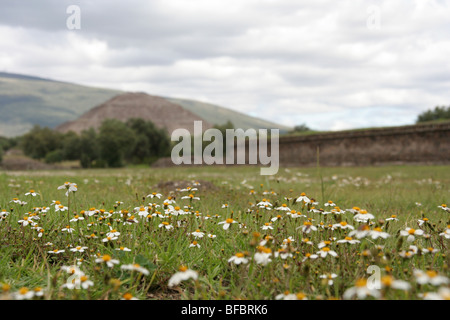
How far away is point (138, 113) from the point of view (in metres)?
150

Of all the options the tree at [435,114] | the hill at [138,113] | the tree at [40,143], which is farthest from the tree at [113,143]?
the hill at [138,113]

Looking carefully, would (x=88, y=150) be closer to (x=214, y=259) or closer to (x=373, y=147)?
(x=373, y=147)

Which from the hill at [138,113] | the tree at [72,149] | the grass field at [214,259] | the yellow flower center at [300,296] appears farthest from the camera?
the hill at [138,113]

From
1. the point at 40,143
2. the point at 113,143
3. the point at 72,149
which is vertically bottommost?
the point at 72,149

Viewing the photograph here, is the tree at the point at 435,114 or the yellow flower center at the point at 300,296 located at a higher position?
the tree at the point at 435,114

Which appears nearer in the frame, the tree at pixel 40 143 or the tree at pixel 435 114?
the tree at pixel 435 114

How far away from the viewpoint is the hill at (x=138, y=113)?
Result: 140 meters

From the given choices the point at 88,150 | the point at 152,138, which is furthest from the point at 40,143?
the point at 152,138

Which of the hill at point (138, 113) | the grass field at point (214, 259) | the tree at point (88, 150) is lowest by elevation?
the grass field at point (214, 259)

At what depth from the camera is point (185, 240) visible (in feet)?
12.3

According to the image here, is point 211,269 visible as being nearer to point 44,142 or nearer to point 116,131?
point 116,131

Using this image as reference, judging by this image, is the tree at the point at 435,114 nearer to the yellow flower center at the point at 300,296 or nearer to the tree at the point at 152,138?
the tree at the point at 152,138

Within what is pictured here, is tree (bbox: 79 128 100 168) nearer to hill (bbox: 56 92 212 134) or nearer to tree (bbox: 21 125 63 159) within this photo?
tree (bbox: 21 125 63 159)
